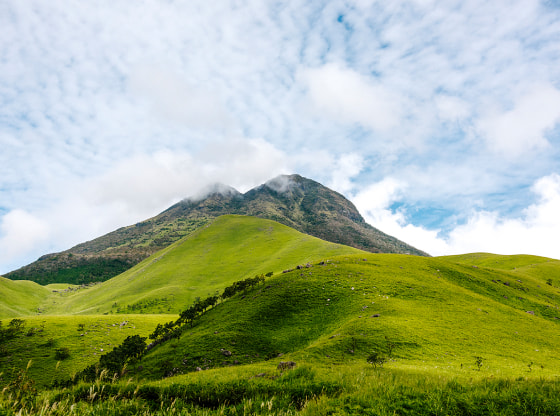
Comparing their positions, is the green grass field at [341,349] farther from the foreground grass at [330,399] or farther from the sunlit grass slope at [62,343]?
the sunlit grass slope at [62,343]

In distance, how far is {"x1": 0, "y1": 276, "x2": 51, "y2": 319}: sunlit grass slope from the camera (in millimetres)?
104875

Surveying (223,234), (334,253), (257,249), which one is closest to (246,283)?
(334,253)

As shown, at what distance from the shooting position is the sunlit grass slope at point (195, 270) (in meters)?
105

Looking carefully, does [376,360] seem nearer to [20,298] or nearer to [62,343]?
[62,343]

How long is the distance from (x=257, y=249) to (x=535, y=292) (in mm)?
125681

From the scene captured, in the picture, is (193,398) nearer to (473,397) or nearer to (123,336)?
(473,397)

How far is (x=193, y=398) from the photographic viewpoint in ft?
32.0

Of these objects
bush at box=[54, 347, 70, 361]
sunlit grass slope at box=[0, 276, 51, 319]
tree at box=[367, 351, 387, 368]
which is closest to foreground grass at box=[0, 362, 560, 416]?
tree at box=[367, 351, 387, 368]

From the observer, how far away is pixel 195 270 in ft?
454

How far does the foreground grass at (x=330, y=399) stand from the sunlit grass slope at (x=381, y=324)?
10.8 metres

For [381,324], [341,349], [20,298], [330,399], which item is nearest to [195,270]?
[20,298]

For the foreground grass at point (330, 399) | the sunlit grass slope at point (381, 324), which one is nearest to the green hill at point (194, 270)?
the sunlit grass slope at point (381, 324)

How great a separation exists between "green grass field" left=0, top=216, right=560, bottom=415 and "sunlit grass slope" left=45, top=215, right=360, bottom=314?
52461 millimetres

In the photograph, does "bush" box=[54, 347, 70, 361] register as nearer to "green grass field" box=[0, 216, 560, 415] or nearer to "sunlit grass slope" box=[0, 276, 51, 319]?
"green grass field" box=[0, 216, 560, 415]
